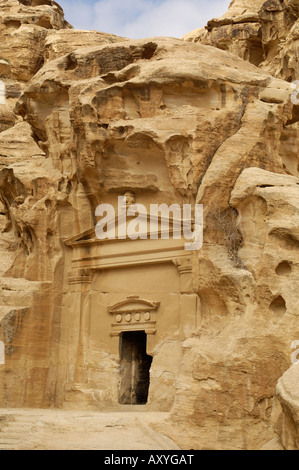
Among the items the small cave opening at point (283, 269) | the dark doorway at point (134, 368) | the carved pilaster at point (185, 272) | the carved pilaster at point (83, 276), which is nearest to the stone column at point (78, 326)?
the carved pilaster at point (83, 276)

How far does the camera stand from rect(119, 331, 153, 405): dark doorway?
18055mm

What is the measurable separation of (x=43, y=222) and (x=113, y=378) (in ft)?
13.5

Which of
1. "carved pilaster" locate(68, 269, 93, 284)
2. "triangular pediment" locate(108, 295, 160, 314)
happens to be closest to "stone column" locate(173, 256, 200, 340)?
"triangular pediment" locate(108, 295, 160, 314)

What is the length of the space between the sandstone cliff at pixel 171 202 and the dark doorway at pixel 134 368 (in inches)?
13.8

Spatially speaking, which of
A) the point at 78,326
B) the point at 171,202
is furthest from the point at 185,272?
the point at 78,326

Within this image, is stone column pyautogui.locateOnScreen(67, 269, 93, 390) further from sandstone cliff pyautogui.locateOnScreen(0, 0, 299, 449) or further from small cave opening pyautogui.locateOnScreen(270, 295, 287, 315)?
small cave opening pyautogui.locateOnScreen(270, 295, 287, 315)

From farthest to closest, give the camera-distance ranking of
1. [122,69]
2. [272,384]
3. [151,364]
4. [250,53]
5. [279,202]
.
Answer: [250,53] < [122,69] < [151,364] < [279,202] < [272,384]

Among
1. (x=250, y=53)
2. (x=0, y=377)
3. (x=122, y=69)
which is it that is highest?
(x=250, y=53)

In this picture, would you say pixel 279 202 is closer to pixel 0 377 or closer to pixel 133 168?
pixel 133 168

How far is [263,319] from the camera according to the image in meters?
14.3

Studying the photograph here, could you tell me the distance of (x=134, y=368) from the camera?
60.2 feet

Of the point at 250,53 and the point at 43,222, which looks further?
the point at 250,53

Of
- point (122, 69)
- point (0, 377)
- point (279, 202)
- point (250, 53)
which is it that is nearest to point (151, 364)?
point (0, 377)

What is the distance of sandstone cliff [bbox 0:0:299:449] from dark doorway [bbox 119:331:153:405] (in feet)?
1.15
